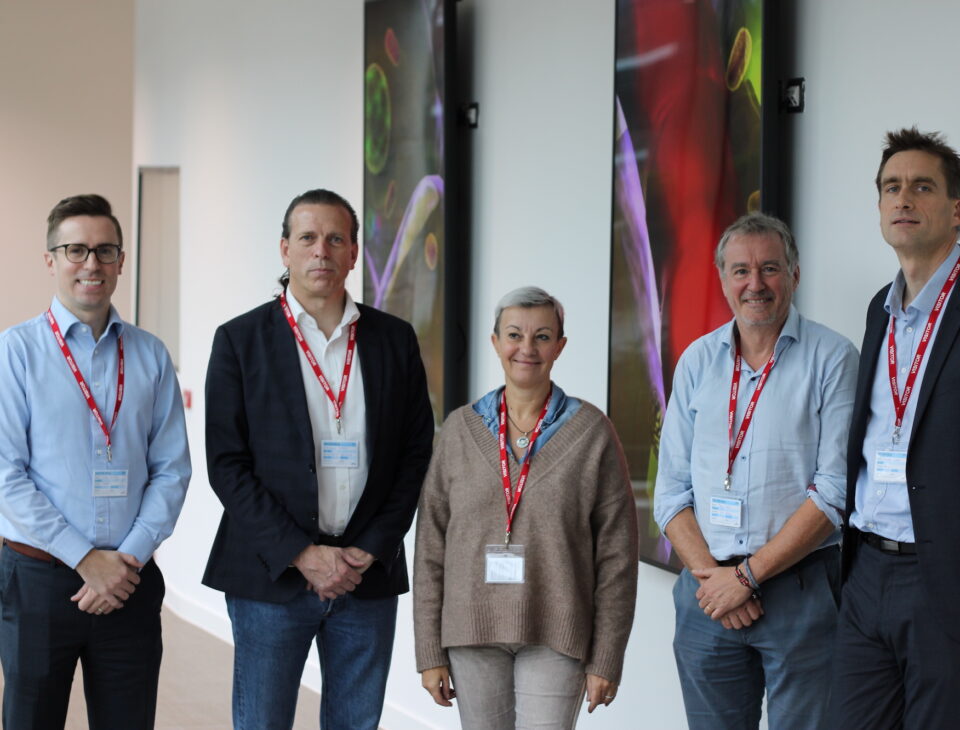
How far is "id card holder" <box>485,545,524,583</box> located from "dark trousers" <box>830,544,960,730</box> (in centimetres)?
76

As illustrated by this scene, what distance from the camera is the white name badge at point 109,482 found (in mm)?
3070

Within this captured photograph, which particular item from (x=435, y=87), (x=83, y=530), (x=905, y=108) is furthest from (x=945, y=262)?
(x=435, y=87)

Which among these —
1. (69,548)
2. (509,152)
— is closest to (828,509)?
(69,548)

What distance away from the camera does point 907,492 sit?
2.59 m

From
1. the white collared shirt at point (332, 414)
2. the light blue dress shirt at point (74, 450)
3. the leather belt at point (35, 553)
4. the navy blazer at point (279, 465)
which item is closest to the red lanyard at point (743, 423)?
the navy blazer at point (279, 465)

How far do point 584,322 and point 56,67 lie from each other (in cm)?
802

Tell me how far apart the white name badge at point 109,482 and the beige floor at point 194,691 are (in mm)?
2354

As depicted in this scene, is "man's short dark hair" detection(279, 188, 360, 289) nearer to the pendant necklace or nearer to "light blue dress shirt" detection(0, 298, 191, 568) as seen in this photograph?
"light blue dress shirt" detection(0, 298, 191, 568)

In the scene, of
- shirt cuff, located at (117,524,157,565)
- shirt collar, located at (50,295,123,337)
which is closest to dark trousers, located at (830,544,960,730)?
shirt cuff, located at (117,524,157,565)

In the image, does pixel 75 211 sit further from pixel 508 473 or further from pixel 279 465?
pixel 508 473

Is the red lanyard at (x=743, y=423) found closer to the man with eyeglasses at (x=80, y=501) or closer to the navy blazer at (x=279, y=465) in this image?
the navy blazer at (x=279, y=465)

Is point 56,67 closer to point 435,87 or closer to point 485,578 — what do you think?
point 435,87

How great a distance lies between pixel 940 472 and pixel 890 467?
135 millimetres

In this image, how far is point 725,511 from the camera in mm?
2934
